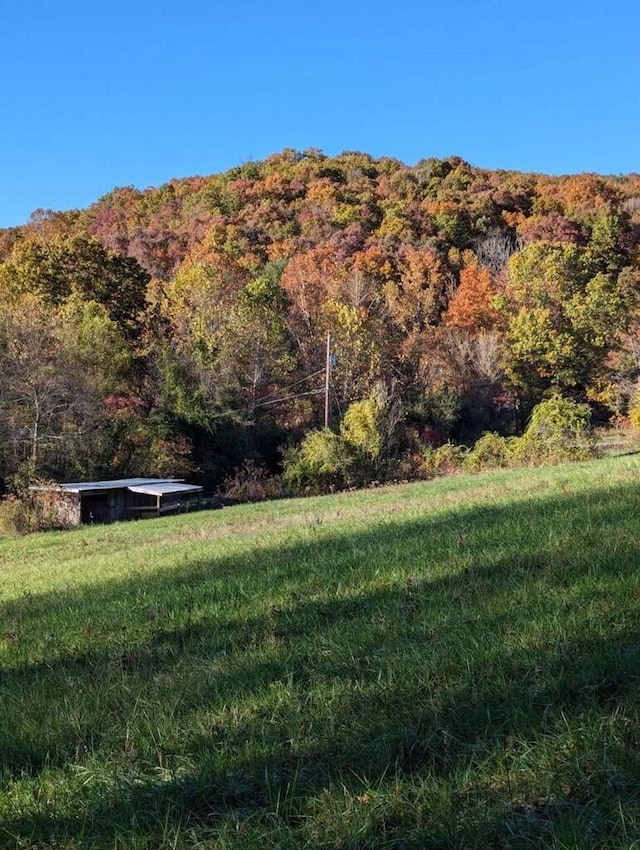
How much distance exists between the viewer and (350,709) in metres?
2.99

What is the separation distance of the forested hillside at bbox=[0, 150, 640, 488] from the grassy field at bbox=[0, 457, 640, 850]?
25965 mm

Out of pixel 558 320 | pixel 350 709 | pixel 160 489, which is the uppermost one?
pixel 558 320

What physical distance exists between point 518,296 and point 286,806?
52.6 m

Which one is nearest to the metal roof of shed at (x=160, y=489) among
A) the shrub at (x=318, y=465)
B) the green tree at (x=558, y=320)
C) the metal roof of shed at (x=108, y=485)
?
the metal roof of shed at (x=108, y=485)

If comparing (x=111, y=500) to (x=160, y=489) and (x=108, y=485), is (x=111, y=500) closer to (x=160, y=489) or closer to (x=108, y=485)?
(x=108, y=485)

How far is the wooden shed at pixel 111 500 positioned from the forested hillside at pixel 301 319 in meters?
2.73

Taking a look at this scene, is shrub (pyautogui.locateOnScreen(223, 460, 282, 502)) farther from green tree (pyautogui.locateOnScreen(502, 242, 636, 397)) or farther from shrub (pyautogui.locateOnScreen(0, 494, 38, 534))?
green tree (pyautogui.locateOnScreen(502, 242, 636, 397))

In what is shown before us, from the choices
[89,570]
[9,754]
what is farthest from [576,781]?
[89,570]

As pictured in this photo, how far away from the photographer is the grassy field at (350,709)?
2217 millimetres

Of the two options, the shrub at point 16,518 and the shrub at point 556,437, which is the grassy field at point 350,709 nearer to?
the shrub at point 16,518

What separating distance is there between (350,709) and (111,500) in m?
27.1

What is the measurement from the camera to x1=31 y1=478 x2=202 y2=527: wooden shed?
2612 cm

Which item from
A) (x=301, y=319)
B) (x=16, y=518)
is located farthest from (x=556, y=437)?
(x=301, y=319)

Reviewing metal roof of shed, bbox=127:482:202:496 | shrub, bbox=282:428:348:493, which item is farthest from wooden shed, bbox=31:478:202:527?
shrub, bbox=282:428:348:493
